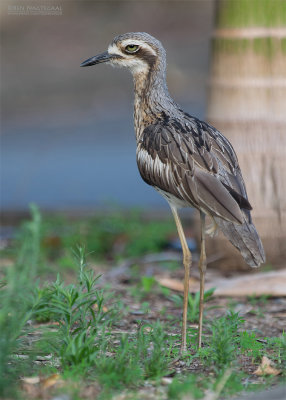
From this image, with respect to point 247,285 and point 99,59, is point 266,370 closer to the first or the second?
point 247,285

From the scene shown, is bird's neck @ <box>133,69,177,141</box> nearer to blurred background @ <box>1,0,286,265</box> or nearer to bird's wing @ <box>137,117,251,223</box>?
bird's wing @ <box>137,117,251,223</box>

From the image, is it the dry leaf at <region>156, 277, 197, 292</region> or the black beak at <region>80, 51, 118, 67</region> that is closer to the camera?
the black beak at <region>80, 51, 118, 67</region>

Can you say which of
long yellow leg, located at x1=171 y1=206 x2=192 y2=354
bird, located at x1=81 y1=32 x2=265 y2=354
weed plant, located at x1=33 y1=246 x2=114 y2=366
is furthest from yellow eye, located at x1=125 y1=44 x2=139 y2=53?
weed plant, located at x1=33 y1=246 x2=114 y2=366

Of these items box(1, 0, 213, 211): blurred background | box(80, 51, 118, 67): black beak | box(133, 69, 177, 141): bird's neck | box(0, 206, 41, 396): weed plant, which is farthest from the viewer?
box(1, 0, 213, 211): blurred background

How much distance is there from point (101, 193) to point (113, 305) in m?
5.07

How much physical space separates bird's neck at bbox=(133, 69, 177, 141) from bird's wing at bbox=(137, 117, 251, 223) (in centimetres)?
22

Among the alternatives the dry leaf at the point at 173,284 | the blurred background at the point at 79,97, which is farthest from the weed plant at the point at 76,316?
the blurred background at the point at 79,97

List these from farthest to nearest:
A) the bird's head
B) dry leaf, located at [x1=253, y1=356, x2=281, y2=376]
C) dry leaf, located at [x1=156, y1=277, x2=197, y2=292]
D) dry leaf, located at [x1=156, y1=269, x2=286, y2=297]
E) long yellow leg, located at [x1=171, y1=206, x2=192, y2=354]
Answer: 1. dry leaf, located at [x1=156, y1=277, x2=197, y2=292]
2. dry leaf, located at [x1=156, y1=269, x2=286, y2=297]
3. the bird's head
4. long yellow leg, located at [x1=171, y1=206, x2=192, y2=354]
5. dry leaf, located at [x1=253, y1=356, x2=281, y2=376]

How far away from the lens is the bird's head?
238 inches

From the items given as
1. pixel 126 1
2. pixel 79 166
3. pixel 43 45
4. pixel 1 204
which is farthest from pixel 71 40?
pixel 1 204

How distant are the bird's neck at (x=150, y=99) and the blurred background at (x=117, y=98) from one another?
143 centimetres

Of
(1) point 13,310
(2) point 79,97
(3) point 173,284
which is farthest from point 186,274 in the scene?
(2) point 79,97

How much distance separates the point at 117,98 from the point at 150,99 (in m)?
10.1

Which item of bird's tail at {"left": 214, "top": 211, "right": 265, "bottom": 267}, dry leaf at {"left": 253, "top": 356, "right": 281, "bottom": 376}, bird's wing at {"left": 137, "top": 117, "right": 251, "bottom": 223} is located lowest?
dry leaf at {"left": 253, "top": 356, "right": 281, "bottom": 376}
